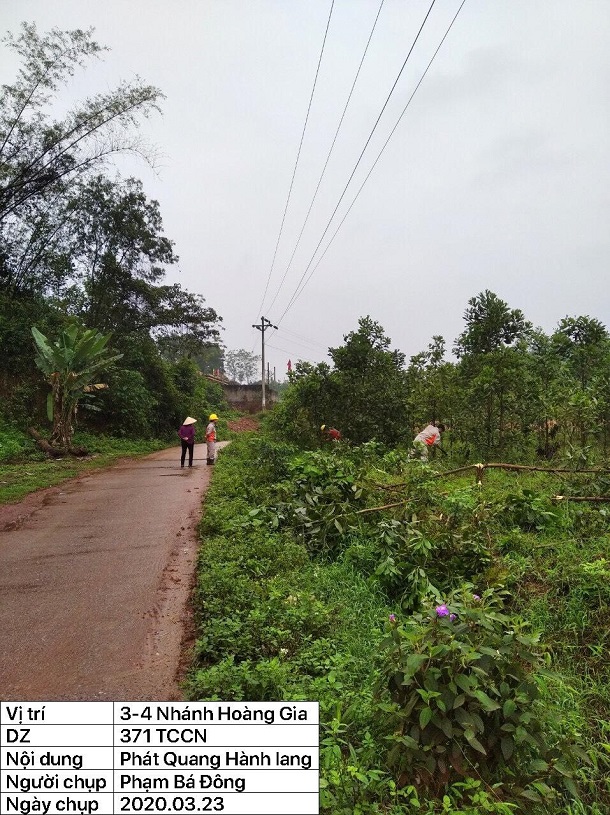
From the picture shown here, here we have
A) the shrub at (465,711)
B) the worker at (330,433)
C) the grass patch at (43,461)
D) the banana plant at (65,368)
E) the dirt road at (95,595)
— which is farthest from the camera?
the banana plant at (65,368)

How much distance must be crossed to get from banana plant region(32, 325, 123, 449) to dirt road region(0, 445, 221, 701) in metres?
5.72

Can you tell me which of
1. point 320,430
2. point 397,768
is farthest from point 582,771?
point 320,430

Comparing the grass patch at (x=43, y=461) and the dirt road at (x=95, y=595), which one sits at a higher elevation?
the grass patch at (x=43, y=461)

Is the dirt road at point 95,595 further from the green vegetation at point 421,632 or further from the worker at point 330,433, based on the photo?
the worker at point 330,433

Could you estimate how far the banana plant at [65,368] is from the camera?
1303cm

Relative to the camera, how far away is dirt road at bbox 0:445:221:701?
304 centimetres

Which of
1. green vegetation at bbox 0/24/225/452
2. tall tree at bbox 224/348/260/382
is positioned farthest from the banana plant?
tall tree at bbox 224/348/260/382

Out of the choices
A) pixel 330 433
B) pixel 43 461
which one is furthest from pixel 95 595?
pixel 43 461

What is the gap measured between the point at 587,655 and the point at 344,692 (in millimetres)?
1931

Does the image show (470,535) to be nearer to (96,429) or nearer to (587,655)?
(587,655)

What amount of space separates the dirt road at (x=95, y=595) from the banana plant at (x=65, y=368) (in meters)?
5.72

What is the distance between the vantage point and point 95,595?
4297 millimetres

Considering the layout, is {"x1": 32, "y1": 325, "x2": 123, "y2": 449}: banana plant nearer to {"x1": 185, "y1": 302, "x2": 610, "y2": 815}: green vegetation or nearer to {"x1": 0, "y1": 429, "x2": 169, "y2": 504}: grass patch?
{"x1": 0, "y1": 429, "x2": 169, "y2": 504}: grass patch

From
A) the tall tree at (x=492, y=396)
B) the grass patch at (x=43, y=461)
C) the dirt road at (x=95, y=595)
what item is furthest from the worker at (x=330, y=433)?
the grass patch at (x=43, y=461)
